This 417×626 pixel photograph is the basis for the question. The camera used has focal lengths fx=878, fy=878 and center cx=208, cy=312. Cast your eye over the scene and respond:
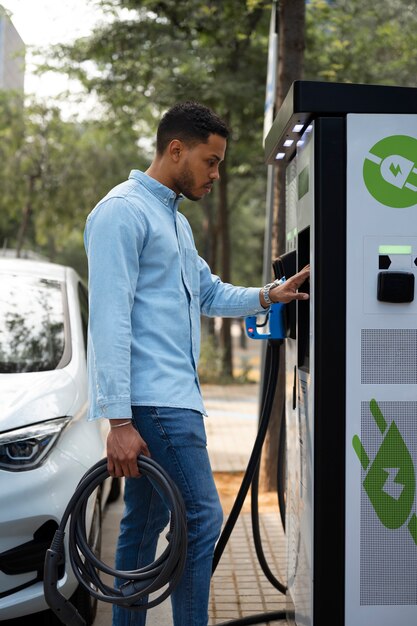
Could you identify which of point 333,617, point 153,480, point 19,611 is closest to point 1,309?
point 19,611

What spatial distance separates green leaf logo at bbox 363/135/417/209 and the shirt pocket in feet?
2.14

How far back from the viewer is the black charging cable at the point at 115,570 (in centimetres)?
272

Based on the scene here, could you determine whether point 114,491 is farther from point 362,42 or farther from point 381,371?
point 362,42

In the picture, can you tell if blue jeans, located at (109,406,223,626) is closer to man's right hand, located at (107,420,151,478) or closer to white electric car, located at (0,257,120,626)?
man's right hand, located at (107,420,151,478)

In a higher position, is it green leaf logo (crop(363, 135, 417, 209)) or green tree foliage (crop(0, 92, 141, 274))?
green tree foliage (crop(0, 92, 141, 274))

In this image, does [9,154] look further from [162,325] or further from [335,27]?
[162,325]

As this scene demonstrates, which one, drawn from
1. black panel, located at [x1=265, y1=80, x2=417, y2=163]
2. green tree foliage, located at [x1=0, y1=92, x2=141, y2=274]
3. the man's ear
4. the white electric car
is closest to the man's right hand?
the white electric car

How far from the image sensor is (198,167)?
116 inches

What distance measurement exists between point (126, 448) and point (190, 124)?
42.5 inches

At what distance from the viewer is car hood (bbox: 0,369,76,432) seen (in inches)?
134

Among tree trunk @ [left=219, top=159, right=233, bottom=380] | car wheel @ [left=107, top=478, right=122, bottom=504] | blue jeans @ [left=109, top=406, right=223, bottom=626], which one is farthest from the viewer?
tree trunk @ [left=219, top=159, right=233, bottom=380]

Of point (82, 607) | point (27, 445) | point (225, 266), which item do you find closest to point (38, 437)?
point (27, 445)

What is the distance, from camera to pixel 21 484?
10.7 ft

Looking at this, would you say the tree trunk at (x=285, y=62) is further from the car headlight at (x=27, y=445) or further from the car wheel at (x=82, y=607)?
the car headlight at (x=27, y=445)
